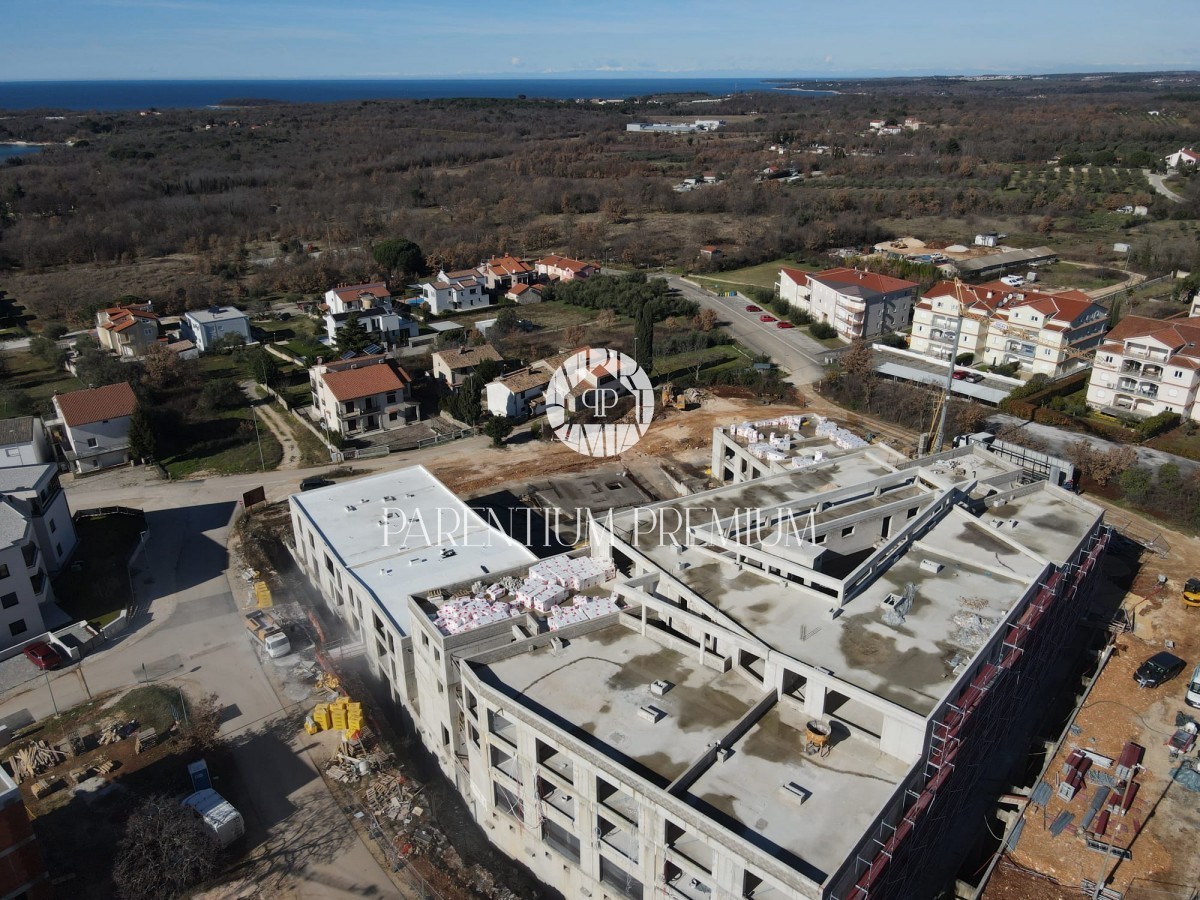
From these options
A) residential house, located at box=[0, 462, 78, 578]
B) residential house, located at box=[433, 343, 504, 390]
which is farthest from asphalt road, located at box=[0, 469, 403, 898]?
residential house, located at box=[433, 343, 504, 390]

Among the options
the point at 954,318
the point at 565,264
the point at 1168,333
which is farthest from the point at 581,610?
the point at 565,264

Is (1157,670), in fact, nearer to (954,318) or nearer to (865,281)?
(954,318)

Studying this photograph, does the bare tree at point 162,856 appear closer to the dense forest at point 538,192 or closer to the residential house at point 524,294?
the residential house at point 524,294

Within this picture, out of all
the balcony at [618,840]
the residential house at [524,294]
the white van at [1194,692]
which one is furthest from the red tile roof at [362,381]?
the white van at [1194,692]

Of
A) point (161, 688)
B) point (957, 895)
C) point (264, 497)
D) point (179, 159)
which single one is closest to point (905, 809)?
point (957, 895)

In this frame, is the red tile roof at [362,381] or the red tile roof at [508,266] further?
the red tile roof at [508,266]

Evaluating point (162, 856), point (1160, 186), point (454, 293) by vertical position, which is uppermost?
point (1160, 186)
